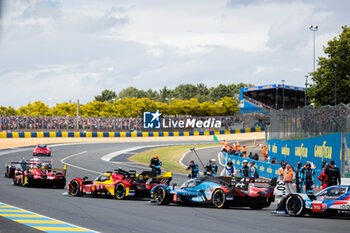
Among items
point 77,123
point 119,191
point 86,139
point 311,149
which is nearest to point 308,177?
point 119,191

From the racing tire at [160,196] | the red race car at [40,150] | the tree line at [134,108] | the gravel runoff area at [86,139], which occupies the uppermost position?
the tree line at [134,108]

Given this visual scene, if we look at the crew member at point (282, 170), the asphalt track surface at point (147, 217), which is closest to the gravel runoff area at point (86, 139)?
the crew member at point (282, 170)

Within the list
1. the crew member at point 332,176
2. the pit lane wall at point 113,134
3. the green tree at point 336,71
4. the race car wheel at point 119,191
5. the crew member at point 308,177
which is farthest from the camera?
the pit lane wall at point 113,134

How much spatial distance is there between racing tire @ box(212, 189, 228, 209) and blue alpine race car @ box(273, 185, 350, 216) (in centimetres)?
219

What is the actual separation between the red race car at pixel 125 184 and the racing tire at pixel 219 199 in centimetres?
306

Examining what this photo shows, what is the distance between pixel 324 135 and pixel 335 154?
5.77 feet

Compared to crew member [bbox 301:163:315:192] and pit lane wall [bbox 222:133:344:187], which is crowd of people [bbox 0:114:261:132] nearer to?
pit lane wall [bbox 222:133:344:187]

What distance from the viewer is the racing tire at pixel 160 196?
18016 millimetres

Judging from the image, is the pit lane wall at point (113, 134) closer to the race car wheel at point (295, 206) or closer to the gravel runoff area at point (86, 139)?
the gravel runoff area at point (86, 139)

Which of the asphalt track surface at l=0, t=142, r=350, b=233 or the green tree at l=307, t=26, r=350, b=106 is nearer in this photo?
the asphalt track surface at l=0, t=142, r=350, b=233

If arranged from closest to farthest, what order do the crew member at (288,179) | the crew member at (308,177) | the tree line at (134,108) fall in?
the crew member at (308,177), the crew member at (288,179), the tree line at (134,108)

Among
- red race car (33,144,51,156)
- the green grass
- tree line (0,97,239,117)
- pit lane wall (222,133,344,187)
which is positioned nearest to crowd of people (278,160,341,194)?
pit lane wall (222,133,344,187)

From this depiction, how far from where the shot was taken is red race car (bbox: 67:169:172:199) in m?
19.6

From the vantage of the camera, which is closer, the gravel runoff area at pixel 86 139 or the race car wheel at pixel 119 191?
the race car wheel at pixel 119 191
